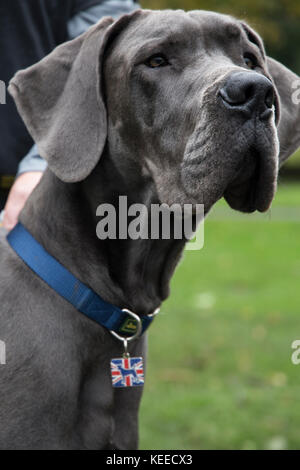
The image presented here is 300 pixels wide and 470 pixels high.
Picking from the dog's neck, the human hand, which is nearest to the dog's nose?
the dog's neck

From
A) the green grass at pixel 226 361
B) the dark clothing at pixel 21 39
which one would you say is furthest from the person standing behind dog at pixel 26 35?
the green grass at pixel 226 361

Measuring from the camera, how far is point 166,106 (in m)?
3.06

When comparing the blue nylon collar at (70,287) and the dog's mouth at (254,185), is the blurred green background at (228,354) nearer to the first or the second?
the dog's mouth at (254,185)

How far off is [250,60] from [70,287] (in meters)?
1.26

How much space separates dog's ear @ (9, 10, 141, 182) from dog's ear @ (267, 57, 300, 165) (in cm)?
81

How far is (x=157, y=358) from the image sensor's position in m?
6.49

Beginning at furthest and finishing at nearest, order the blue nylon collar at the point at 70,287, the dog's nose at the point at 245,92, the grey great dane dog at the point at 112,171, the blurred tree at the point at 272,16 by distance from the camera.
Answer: the blurred tree at the point at 272,16
the blue nylon collar at the point at 70,287
the grey great dane dog at the point at 112,171
the dog's nose at the point at 245,92

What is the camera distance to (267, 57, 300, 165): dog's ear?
3553 millimetres

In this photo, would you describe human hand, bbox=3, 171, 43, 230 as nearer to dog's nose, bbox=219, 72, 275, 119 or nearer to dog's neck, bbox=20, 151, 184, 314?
dog's neck, bbox=20, 151, 184, 314

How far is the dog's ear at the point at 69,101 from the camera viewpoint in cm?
318

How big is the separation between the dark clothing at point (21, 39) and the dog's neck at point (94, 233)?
30.6 inches

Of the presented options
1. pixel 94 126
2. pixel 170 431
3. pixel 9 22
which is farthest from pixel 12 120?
pixel 170 431
